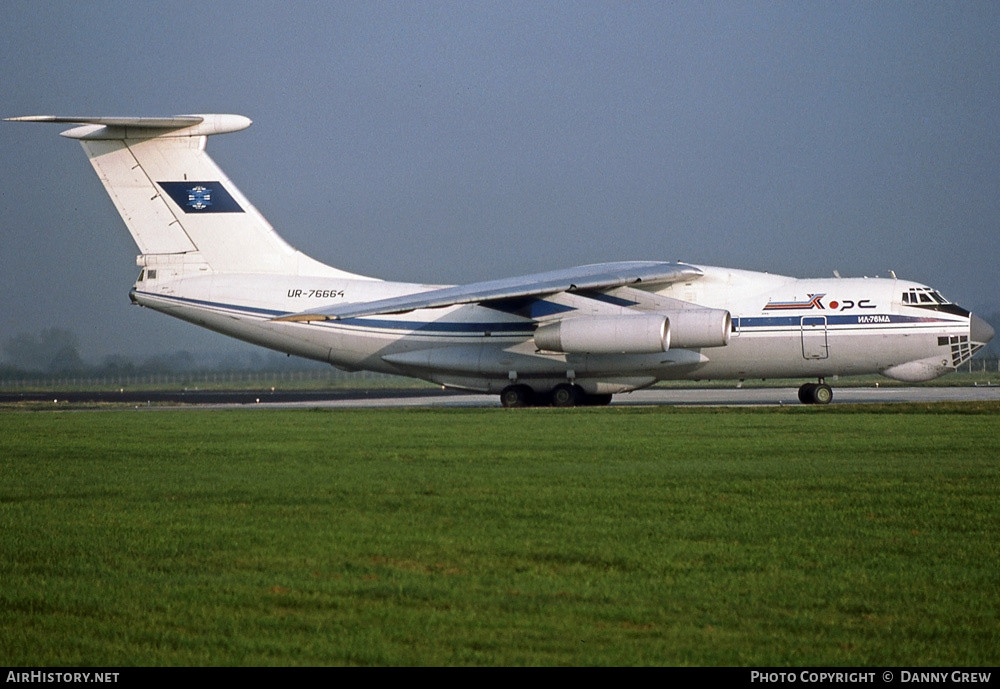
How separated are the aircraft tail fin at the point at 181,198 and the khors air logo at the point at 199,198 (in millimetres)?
11

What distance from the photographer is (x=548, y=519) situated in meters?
7.46

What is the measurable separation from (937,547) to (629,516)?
6.37 feet

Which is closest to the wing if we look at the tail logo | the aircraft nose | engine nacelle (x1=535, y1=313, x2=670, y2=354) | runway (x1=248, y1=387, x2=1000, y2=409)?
engine nacelle (x1=535, y1=313, x2=670, y2=354)

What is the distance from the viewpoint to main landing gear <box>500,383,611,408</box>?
23953 mm

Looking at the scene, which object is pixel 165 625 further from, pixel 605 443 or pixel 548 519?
pixel 605 443

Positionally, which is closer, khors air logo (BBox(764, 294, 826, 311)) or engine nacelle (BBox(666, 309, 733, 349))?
engine nacelle (BBox(666, 309, 733, 349))

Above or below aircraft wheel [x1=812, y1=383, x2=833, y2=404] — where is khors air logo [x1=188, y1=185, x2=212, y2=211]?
above

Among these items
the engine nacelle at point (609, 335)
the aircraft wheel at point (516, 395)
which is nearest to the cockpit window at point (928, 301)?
the engine nacelle at point (609, 335)

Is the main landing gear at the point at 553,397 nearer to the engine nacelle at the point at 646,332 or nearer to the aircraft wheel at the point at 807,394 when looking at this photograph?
the engine nacelle at the point at 646,332

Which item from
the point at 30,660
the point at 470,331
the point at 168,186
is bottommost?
the point at 30,660

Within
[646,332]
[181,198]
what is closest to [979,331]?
[646,332]

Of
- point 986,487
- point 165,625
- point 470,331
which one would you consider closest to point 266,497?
point 165,625

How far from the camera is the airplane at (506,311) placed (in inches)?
883

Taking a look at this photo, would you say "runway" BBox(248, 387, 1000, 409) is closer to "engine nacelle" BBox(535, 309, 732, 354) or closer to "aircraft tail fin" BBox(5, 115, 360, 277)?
"engine nacelle" BBox(535, 309, 732, 354)
